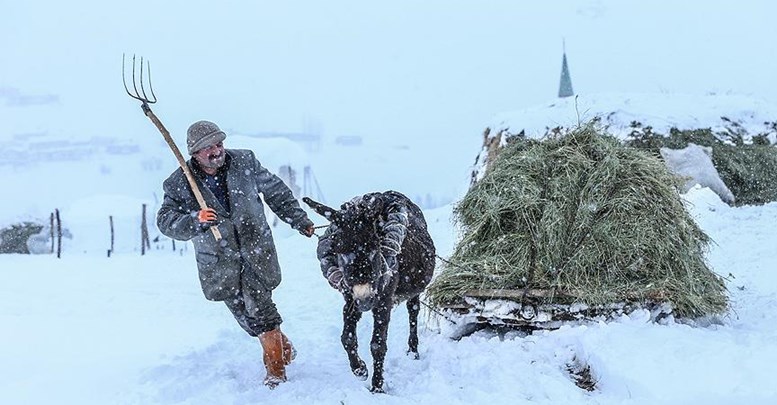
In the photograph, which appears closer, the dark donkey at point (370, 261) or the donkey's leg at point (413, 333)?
the dark donkey at point (370, 261)

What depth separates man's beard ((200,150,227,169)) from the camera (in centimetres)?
451

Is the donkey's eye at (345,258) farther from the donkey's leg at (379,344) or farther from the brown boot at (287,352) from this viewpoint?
the brown boot at (287,352)

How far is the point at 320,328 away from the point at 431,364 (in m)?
2.40

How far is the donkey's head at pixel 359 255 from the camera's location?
410 centimetres

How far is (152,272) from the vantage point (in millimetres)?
14031

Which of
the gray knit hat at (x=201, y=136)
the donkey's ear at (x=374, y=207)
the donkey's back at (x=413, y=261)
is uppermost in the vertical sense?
the gray knit hat at (x=201, y=136)

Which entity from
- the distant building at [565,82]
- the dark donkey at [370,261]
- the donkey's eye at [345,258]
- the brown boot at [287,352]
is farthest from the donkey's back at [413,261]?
the distant building at [565,82]

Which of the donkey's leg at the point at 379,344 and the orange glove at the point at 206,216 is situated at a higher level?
the orange glove at the point at 206,216

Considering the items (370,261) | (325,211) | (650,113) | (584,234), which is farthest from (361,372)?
(650,113)

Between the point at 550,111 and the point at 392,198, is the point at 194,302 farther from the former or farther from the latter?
the point at 550,111

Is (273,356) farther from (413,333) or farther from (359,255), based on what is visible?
(413,333)

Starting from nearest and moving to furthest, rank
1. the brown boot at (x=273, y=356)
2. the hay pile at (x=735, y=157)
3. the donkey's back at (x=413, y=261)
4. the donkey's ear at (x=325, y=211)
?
the donkey's ear at (x=325, y=211), the brown boot at (x=273, y=356), the donkey's back at (x=413, y=261), the hay pile at (x=735, y=157)

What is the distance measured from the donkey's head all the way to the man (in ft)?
2.12

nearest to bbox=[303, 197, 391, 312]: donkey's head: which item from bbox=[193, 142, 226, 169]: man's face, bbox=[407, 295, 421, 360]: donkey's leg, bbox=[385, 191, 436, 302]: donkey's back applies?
bbox=[385, 191, 436, 302]: donkey's back
